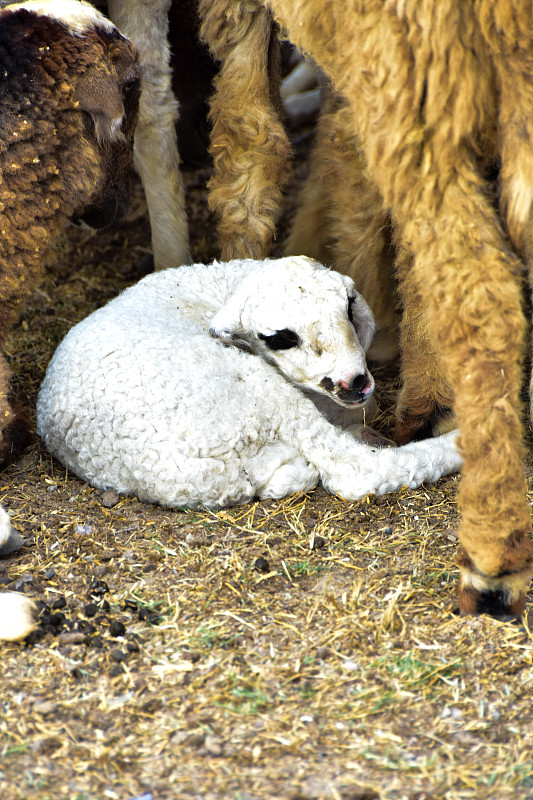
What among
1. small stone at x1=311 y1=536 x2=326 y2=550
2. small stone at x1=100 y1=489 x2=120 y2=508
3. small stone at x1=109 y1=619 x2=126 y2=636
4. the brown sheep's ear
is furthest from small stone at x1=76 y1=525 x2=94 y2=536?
the brown sheep's ear

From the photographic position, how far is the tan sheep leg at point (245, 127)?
4.18m

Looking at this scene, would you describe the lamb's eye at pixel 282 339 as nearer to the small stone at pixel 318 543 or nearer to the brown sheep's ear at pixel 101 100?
the small stone at pixel 318 543

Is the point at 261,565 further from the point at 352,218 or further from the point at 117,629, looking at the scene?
the point at 352,218

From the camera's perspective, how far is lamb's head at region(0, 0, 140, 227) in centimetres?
349

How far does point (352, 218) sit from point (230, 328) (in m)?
0.96

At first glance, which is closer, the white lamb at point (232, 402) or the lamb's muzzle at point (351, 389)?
the white lamb at point (232, 402)

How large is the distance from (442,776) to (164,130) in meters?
3.70

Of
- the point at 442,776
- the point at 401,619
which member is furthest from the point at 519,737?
the point at 401,619

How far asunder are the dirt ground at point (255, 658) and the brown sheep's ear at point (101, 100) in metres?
1.61

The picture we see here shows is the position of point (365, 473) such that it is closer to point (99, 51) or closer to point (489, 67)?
point (489, 67)

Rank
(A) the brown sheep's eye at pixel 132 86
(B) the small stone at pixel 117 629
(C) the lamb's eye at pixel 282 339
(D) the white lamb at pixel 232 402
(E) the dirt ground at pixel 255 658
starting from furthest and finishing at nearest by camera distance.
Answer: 1. (A) the brown sheep's eye at pixel 132 86
2. (C) the lamb's eye at pixel 282 339
3. (D) the white lamb at pixel 232 402
4. (B) the small stone at pixel 117 629
5. (E) the dirt ground at pixel 255 658

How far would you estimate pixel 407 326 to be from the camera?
3.59 m

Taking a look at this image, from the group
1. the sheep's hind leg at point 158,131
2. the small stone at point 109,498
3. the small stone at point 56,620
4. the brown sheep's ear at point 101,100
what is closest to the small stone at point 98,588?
the small stone at point 56,620

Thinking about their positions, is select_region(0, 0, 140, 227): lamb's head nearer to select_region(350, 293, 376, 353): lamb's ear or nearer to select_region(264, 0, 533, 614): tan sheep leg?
select_region(350, 293, 376, 353): lamb's ear
